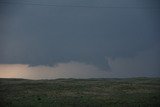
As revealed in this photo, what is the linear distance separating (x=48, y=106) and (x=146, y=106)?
1133 cm

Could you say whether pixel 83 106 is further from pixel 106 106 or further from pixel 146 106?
pixel 146 106

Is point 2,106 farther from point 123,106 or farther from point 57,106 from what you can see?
point 123,106

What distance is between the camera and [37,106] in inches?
1698

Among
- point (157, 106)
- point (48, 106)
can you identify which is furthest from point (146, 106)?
point (48, 106)

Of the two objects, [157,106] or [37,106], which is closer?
[157,106]

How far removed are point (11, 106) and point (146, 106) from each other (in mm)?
15479

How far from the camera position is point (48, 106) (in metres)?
42.7

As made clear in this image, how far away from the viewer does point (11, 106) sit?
1662 inches

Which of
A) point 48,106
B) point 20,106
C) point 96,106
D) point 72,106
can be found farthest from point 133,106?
point 20,106

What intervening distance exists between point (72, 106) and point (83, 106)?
137 cm

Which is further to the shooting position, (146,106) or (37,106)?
(37,106)

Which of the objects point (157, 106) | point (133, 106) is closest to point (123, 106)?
point (133, 106)

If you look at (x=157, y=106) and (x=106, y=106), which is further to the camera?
(x=106, y=106)

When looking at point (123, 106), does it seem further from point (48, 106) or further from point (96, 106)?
point (48, 106)
